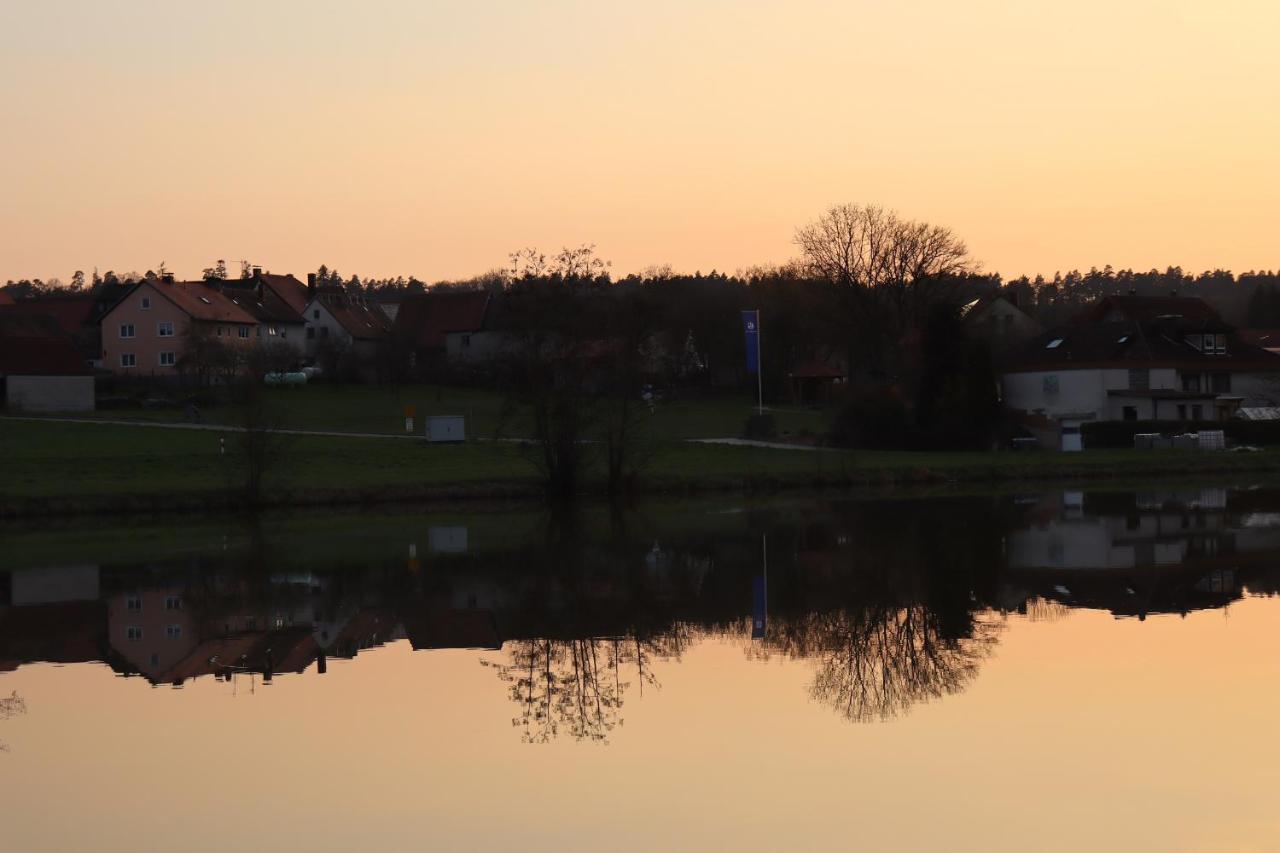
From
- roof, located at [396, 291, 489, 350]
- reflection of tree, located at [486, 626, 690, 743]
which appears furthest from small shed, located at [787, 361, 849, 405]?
reflection of tree, located at [486, 626, 690, 743]

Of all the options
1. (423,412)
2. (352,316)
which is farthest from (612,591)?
(352,316)

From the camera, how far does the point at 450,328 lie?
10019cm

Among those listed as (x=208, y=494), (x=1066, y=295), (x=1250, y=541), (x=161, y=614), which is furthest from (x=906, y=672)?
(x=1066, y=295)

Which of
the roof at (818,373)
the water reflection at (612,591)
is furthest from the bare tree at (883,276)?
the water reflection at (612,591)

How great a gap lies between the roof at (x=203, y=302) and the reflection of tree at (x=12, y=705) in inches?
2820

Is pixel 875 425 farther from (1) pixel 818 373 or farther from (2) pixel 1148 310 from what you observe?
(1) pixel 818 373

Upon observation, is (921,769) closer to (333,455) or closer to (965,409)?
(333,455)

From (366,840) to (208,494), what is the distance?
35.2 meters

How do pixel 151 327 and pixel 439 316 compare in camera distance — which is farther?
pixel 439 316

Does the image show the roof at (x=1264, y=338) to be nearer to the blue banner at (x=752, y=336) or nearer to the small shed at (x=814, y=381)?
the small shed at (x=814, y=381)

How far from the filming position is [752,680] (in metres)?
Result: 17.9

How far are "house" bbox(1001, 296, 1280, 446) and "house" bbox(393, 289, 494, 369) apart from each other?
3306 centimetres

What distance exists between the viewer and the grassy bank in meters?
46.0

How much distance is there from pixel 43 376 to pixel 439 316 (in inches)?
1333
